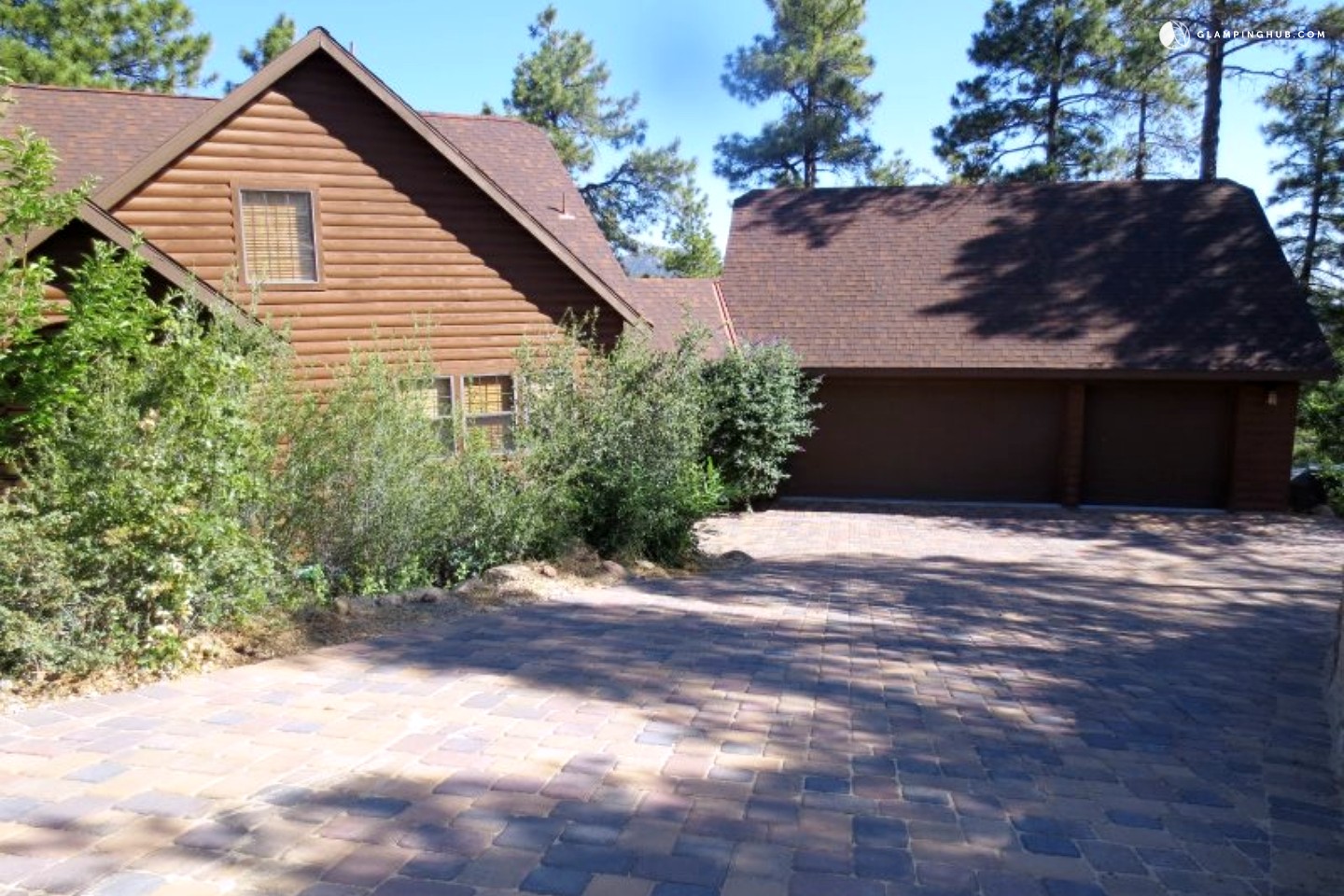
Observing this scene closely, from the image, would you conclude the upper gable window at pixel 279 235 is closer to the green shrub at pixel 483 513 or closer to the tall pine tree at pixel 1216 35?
the green shrub at pixel 483 513

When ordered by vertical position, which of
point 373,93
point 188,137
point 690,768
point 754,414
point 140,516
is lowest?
point 690,768

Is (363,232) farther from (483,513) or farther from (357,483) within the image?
(357,483)

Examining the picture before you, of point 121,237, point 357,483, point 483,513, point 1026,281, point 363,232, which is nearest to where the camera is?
point 357,483

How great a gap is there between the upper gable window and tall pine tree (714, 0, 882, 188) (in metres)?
23.8

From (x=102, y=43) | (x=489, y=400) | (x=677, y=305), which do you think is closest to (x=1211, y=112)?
(x=677, y=305)

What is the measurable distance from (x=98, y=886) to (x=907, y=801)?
288 centimetres

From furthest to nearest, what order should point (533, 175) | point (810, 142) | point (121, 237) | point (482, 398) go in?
point (810, 142) < point (533, 175) < point (482, 398) < point (121, 237)

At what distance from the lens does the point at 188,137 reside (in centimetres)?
1127

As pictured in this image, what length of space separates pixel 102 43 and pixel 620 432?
2312cm

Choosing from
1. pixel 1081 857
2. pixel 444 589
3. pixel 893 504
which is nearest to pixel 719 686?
pixel 1081 857

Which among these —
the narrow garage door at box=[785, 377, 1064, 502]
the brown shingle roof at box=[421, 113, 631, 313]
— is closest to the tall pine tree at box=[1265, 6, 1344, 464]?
the narrow garage door at box=[785, 377, 1064, 502]

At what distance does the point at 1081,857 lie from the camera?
11.1 feet

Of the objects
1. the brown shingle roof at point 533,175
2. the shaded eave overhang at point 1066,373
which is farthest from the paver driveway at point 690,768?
the shaded eave overhang at point 1066,373

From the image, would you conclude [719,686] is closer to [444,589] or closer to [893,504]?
[444,589]
